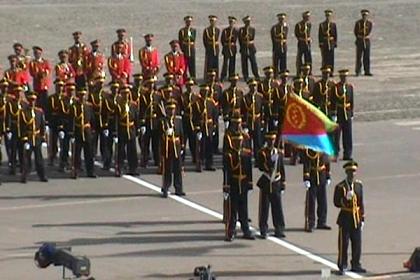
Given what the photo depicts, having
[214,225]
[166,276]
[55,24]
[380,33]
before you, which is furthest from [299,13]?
[166,276]

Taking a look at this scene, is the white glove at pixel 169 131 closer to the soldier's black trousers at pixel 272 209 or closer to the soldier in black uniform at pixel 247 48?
the soldier's black trousers at pixel 272 209

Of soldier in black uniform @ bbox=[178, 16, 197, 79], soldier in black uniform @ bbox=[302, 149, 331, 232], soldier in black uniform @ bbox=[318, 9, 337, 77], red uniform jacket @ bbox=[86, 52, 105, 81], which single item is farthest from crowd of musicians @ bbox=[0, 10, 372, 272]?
soldier in black uniform @ bbox=[318, 9, 337, 77]

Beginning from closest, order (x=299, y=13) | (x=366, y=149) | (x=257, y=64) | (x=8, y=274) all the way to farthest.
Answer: (x=8, y=274)
(x=366, y=149)
(x=257, y=64)
(x=299, y=13)

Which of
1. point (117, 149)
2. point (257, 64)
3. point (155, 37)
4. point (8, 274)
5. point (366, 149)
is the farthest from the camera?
point (155, 37)

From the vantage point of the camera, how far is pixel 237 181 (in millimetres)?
27484

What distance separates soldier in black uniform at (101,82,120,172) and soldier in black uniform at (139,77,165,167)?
54cm

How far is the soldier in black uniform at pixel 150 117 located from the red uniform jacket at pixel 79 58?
4.90m

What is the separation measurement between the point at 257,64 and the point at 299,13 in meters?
8.14

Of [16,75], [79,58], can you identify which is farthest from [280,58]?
[16,75]

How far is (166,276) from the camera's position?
25.1 meters

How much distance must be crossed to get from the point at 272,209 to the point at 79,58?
10.7 meters

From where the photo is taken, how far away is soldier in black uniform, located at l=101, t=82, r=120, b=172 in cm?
3180

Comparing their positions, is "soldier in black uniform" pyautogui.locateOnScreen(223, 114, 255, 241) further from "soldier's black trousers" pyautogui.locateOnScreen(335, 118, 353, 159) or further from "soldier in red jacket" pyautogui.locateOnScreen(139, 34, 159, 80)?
"soldier in red jacket" pyautogui.locateOnScreen(139, 34, 159, 80)

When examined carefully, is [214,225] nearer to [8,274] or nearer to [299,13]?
[8,274]
